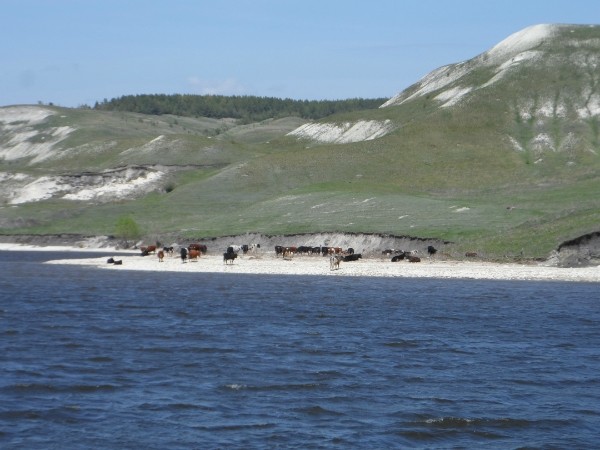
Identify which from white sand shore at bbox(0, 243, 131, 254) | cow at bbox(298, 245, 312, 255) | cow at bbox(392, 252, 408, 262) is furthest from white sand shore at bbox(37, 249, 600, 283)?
white sand shore at bbox(0, 243, 131, 254)

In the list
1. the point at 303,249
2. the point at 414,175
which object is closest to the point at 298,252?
the point at 303,249

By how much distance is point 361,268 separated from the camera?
71938mm

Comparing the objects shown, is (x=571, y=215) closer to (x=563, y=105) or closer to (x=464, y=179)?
(x=464, y=179)

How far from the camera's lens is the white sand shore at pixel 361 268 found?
64062 mm

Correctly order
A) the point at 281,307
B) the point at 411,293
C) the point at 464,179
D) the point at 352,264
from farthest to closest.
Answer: the point at 464,179 → the point at 352,264 → the point at 411,293 → the point at 281,307

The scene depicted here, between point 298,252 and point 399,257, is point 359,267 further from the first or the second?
point 298,252

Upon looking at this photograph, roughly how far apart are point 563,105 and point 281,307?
11456 cm

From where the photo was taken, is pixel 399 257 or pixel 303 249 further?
pixel 303 249

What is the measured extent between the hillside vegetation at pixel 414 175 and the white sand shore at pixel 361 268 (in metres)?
4.28

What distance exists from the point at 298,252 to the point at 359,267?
50.9 feet

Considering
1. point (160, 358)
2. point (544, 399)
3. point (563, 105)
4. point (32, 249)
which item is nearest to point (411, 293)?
point (160, 358)

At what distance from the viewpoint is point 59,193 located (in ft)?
518

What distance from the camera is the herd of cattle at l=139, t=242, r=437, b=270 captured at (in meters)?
76.6

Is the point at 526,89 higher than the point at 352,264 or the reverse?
higher
